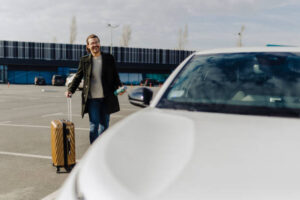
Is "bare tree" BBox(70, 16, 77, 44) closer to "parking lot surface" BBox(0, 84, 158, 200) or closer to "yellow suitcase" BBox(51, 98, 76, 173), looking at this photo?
"parking lot surface" BBox(0, 84, 158, 200)

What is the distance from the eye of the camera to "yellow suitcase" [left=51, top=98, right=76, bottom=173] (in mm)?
4516

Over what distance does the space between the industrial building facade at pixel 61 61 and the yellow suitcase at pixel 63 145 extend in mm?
62676

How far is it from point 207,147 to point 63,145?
3280 mm

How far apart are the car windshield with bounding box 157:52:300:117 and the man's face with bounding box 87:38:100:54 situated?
2.01m

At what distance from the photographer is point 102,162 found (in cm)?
157

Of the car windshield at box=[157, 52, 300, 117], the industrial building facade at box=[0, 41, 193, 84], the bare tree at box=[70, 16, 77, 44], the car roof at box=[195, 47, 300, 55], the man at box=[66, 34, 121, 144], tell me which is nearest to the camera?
the car windshield at box=[157, 52, 300, 117]

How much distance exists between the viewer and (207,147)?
5.22 ft

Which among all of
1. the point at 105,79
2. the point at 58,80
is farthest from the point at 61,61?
the point at 105,79

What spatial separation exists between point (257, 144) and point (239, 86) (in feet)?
3.72

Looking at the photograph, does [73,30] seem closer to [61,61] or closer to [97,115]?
[61,61]

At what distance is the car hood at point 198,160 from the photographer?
1281 millimetres

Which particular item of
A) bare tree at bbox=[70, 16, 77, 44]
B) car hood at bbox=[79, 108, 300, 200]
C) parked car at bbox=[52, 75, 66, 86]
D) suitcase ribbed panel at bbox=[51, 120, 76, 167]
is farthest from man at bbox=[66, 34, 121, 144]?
bare tree at bbox=[70, 16, 77, 44]

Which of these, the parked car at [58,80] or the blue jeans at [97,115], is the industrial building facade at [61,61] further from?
the blue jeans at [97,115]

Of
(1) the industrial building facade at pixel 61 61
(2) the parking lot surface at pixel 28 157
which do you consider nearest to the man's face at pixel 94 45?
(2) the parking lot surface at pixel 28 157
